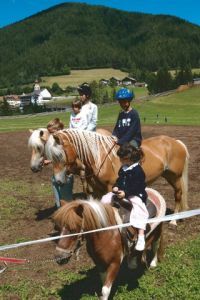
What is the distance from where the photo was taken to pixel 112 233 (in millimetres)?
5957

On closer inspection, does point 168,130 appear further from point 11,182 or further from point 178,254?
point 178,254

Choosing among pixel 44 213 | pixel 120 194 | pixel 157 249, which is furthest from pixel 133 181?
pixel 44 213

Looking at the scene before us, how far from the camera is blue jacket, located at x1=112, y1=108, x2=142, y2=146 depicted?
27.1ft

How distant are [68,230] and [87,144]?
3.19 m

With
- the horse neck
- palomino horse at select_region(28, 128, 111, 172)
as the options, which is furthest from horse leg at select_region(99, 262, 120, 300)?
palomino horse at select_region(28, 128, 111, 172)

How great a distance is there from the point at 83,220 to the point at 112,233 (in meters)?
0.67

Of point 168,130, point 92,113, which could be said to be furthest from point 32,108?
point 92,113

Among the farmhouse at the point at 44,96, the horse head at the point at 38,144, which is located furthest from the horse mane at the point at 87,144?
the farmhouse at the point at 44,96

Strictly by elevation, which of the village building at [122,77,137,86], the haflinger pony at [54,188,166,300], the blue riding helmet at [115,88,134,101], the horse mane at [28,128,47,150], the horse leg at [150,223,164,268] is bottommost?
the village building at [122,77,137,86]

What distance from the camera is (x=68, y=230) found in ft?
17.6

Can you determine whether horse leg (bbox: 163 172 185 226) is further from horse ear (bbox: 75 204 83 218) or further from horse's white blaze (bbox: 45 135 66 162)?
horse ear (bbox: 75 204 83 218)

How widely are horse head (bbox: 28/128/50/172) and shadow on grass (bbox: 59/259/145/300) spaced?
318 cm

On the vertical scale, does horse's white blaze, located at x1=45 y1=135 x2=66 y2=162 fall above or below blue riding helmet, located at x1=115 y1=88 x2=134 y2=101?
below

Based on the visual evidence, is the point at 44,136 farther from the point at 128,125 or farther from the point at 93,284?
the point at 93,284
